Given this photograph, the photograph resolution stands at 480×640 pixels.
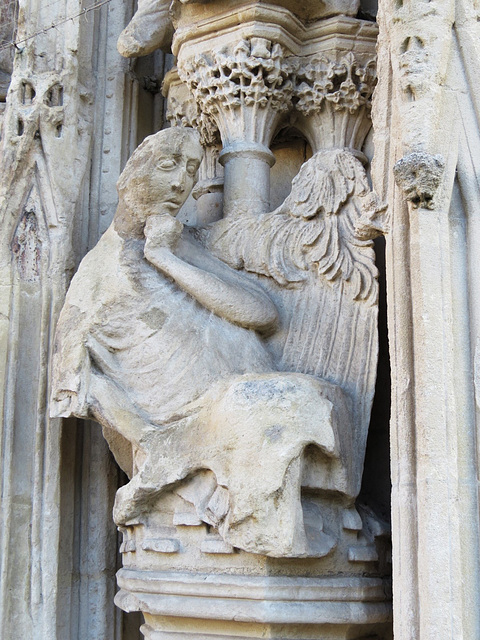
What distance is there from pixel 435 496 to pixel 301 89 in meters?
2.21

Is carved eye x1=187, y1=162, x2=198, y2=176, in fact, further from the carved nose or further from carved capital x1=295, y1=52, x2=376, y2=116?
carved capital x1=295, y1=52, x2=376, y2=116

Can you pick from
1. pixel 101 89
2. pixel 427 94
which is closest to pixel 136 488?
pixel 427 94

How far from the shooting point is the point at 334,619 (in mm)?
3346

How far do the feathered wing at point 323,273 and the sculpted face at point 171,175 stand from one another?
1.10ft

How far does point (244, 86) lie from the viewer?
166 inches

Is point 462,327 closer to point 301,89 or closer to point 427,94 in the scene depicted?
point 427,94

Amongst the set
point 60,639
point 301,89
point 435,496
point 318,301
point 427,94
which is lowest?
point 60,639

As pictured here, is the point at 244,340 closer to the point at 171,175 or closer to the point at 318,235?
the point at 318,235

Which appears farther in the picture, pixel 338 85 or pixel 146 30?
pixel 146 30

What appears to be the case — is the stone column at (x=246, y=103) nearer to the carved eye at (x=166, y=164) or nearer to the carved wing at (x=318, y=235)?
the carved wing at (x=318, y=235)

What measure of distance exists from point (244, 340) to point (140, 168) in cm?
86

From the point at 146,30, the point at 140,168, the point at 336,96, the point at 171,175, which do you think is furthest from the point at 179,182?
the point at 146,30

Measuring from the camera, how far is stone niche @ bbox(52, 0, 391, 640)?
3.32 m

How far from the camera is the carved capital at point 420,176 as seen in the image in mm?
3023
